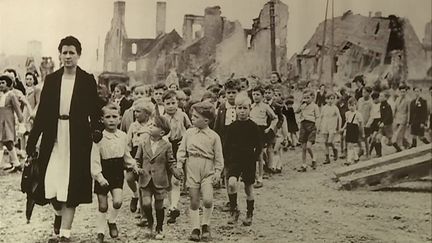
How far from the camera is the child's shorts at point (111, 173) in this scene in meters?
2.59

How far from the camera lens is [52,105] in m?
2.58

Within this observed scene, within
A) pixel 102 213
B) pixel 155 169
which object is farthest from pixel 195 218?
pixel 102 213

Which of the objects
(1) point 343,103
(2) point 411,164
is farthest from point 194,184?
(2) point 411,164

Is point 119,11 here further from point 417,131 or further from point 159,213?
point 417,131

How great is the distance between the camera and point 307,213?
276cm

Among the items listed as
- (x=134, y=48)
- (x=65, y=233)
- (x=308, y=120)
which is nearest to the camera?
(x=65, y=233)

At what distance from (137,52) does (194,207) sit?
692 millimetres

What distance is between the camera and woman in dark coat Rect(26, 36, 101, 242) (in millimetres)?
2572

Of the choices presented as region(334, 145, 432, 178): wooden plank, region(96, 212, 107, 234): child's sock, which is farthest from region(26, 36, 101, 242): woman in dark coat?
region(334, 145, 432, 178): wooden plank

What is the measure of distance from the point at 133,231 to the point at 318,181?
2.73 feet

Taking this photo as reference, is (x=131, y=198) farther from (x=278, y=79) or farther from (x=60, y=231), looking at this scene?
(x=278, y=79)

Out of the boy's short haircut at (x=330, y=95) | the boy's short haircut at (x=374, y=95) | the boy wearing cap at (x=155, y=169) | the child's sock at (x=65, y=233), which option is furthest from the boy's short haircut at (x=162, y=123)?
the boy's short haircut at (x=374, y=95)

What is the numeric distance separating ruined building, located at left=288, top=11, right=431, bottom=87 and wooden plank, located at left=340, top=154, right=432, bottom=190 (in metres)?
0.38

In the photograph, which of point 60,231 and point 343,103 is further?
point 343,103
